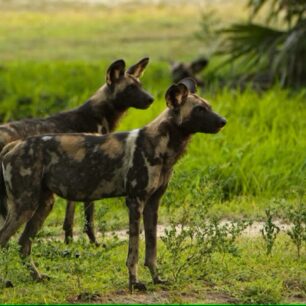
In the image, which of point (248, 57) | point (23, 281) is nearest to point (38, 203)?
point (23, 281)

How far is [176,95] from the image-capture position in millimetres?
5766

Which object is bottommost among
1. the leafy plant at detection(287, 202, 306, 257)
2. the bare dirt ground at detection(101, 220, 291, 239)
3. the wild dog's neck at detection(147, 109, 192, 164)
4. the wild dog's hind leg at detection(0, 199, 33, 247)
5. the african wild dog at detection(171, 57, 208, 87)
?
the bare dirt ground at detection(101, 220, 291, 239)

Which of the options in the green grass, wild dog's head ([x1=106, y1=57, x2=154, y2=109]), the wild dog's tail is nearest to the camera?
the green grass

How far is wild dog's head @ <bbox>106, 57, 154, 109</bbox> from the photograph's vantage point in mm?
7077

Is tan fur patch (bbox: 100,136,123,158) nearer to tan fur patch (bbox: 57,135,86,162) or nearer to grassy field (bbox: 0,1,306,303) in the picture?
tan fur patch (bbox: 57,135,86,162)

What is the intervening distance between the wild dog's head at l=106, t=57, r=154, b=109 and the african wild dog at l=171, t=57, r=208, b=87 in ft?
17.5

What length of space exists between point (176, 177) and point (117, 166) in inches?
74.1

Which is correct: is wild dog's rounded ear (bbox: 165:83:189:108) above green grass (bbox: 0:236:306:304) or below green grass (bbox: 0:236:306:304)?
above

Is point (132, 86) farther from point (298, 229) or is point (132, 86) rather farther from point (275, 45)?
point (275, 45)

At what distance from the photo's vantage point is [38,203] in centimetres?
594

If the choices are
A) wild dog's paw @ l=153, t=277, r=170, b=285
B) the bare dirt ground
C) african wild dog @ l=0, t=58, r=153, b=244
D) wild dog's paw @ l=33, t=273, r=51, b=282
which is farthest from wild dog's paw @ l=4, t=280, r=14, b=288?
the bare dirt ground

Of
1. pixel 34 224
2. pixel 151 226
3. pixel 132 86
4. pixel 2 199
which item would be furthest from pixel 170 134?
pixel 132 86

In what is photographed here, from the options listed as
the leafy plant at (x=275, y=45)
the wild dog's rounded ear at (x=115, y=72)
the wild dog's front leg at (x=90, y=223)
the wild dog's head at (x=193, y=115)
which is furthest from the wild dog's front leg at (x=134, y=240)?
the leafy plant at (x=275, y=45)

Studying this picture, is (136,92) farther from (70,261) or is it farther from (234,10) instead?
(234,10)
